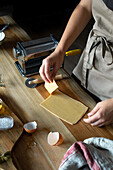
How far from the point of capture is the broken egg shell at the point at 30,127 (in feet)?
3.38

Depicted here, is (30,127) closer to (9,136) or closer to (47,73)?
(9,136)

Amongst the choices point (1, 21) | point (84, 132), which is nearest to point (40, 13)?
point (1, 21)

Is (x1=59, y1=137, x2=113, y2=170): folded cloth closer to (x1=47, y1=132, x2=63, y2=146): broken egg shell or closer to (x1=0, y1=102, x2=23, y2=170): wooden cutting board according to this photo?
(x1=47, y1=132, x2=63, y2=146): broken egg shell

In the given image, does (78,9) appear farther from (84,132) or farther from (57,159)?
(57,159)

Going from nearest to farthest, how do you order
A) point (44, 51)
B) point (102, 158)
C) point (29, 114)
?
point (102, 158) → point (29, 114) → point (44, 51)

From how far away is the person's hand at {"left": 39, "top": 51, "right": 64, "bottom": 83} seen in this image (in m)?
1.22

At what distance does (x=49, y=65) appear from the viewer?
1.23 metres

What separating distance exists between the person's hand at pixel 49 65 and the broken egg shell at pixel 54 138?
34 cm

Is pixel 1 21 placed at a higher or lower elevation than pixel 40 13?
higher

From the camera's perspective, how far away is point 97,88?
1338 millimetres

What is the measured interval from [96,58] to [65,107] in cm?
36

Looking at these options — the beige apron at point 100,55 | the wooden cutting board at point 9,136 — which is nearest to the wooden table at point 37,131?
the wooden cutting board at point 9,136

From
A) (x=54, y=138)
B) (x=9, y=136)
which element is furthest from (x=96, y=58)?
(x=9, y=136)

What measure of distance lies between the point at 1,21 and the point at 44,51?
2.32 feet
